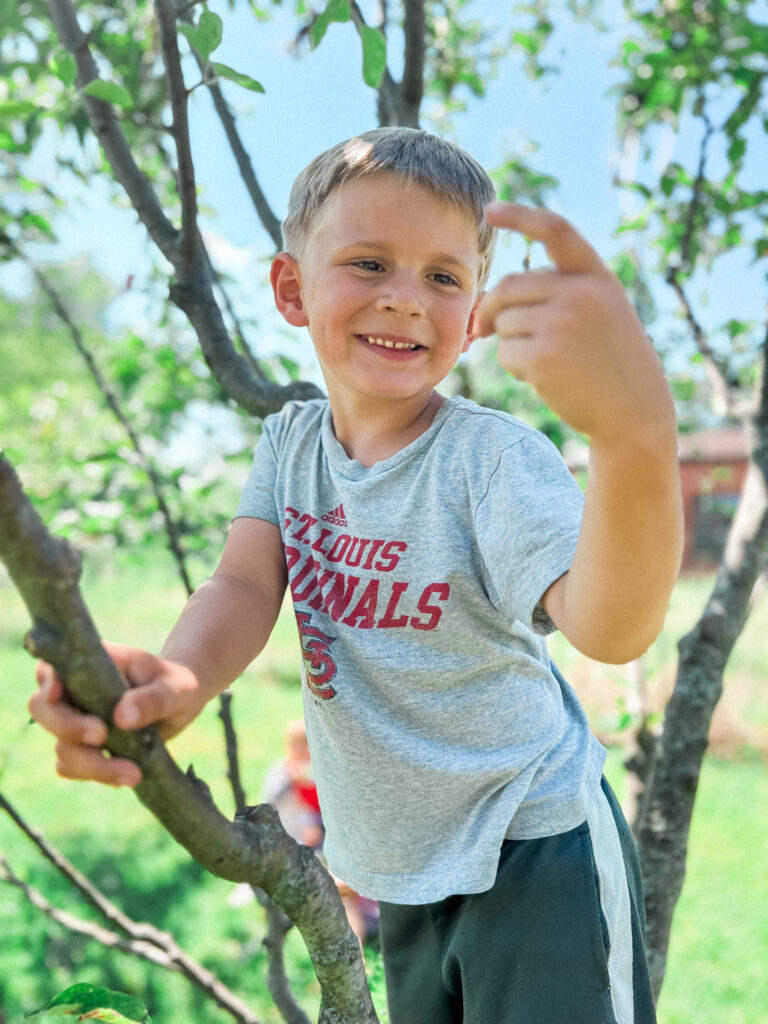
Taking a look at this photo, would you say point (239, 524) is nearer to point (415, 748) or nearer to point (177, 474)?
point (415, 748)

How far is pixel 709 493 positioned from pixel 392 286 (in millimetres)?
4076

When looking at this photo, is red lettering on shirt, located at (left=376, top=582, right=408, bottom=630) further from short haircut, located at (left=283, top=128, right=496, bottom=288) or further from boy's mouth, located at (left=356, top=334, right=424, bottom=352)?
short haircut, located at (left=283, top=128, right=496, bottom=288)

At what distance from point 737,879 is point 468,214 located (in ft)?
16.7

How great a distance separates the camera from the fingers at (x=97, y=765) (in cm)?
76

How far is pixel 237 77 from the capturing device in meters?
1.40

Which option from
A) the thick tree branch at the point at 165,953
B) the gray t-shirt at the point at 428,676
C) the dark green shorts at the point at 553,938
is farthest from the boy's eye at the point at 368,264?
the thick tree branch at the point at 165,953

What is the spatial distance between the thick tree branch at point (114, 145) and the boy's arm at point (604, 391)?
1203 mm

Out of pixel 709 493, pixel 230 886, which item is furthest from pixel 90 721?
pixel 230 886

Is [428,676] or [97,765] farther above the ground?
[97,765]

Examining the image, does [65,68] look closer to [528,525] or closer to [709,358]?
[528,525]

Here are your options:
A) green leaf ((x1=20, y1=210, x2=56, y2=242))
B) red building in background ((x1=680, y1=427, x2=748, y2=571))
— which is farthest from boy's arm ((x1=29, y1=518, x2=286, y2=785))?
red building in background ((x1=680, y1=427, x2=748, y2=571))

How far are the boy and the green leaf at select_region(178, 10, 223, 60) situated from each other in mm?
230

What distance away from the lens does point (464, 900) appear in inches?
55.4

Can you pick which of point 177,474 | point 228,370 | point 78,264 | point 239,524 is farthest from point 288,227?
point 78,264
